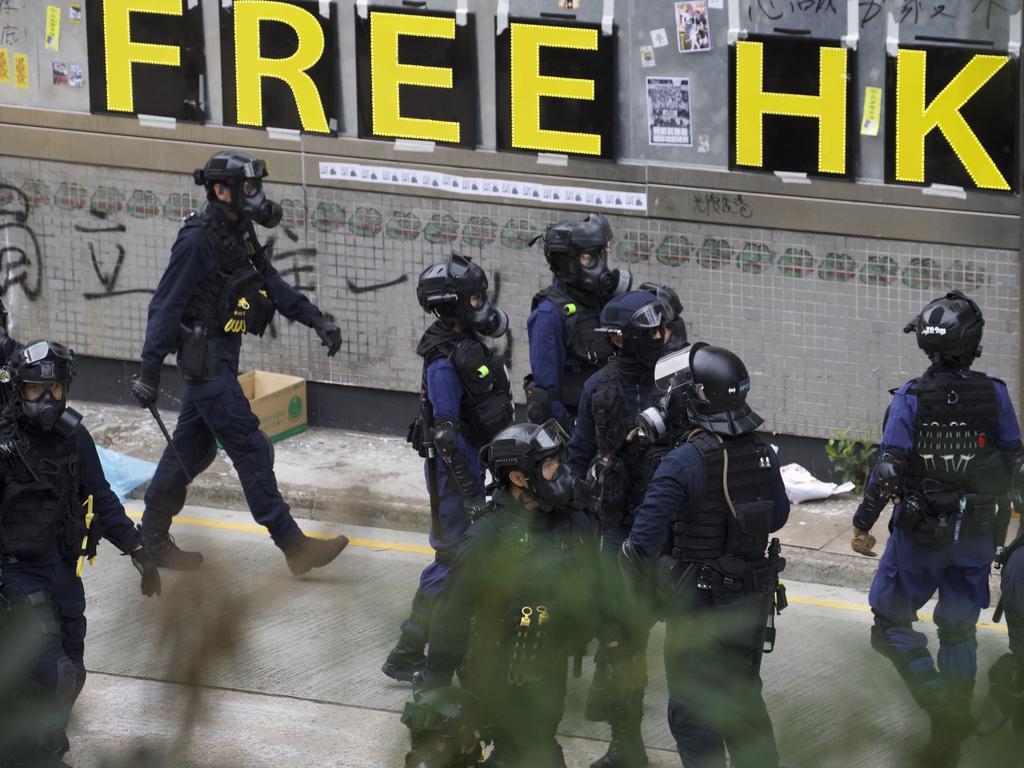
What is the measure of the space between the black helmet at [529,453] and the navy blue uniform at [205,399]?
9.52 feet

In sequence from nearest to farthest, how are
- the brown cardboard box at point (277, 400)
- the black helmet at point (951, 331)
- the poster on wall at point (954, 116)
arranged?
the black helmet at point (951, 331), the poster on wall at point (954, 116), the brown cardboard box at point (277, 400)

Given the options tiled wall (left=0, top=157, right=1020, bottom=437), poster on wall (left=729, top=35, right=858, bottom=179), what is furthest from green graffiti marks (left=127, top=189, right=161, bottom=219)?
poster on wall (left=729, top=35, right=858, bottom=179)

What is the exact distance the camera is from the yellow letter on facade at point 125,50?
36.3ft

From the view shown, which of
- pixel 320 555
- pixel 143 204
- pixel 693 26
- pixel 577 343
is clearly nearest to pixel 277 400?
pixel 143 204

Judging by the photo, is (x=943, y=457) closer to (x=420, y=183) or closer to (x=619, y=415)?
(x=619, y=415)

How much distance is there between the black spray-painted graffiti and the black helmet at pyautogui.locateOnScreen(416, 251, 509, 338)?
531 centimetres

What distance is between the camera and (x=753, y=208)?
9953 mm

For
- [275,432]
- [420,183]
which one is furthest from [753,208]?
[275,432]

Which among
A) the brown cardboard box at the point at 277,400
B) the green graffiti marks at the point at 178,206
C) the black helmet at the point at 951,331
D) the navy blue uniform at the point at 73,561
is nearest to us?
the navy blue uniform at the point at 73,561

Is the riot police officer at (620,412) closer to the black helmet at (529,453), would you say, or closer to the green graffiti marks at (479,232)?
the black helmet at (529,453)

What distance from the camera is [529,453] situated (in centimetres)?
551

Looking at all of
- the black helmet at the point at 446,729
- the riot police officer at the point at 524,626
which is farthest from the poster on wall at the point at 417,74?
the black helmet at the point at 446,729

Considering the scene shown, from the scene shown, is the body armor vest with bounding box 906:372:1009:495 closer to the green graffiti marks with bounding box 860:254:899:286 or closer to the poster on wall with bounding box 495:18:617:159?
the green graffiti marks with bounding box 860:254:899:286

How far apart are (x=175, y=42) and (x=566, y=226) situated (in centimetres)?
424
